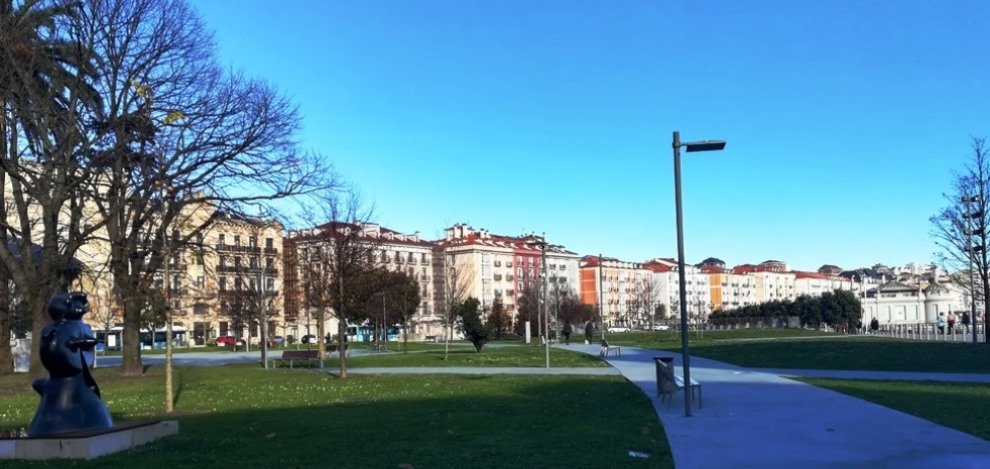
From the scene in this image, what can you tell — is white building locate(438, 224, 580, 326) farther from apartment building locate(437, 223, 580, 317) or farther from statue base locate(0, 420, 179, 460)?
statue base locate(0, 420, 179, 460)

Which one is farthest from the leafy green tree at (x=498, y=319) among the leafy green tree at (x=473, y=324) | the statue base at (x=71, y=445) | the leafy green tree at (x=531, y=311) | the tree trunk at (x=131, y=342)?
the statue base at (x=71, y=445)

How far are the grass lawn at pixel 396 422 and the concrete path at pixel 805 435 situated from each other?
54 centimetres

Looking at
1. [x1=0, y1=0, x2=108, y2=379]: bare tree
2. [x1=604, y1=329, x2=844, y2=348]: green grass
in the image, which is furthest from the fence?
[x1=0, y1=0, x2=108, y2=379]: bare tree

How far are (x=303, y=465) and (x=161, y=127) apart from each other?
18.6 metres

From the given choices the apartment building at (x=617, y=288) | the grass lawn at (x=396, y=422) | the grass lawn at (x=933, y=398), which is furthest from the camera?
the apartment building at (x=617, y=288)

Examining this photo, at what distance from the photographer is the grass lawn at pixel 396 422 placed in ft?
36.3

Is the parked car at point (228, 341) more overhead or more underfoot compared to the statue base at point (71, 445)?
more underfoot

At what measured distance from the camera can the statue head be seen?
13.3 meters

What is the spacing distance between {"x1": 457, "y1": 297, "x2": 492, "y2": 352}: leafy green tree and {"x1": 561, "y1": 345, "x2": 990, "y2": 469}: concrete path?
1264 inches

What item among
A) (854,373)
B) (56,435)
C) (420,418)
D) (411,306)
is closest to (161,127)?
(420,418)

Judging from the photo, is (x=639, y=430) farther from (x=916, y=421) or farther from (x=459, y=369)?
(x=459, y=369)

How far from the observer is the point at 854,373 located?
87.7ft

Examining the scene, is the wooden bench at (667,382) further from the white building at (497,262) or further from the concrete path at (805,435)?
the white building at (497,262)

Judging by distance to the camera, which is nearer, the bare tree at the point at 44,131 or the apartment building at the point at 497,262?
the bare tree at the point at 44,131
